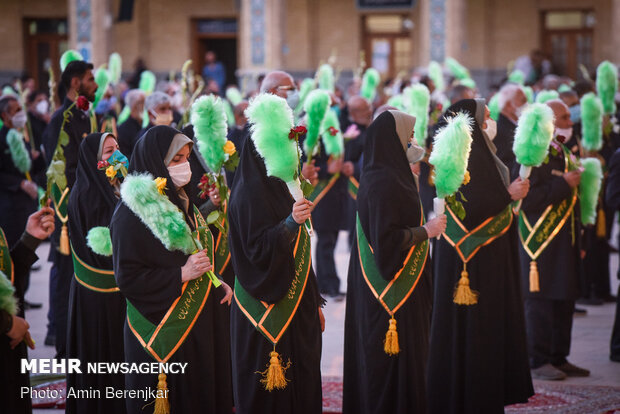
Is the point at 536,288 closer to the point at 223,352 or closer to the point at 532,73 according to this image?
the point at 223,352

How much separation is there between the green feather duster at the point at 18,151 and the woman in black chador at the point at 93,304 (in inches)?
145

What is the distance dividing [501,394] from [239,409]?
1.76 meters

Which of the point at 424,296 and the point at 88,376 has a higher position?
the point at 424,296

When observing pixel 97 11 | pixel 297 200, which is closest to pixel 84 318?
pixel 297 200

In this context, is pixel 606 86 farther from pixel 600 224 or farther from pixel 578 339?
pixel 578 339

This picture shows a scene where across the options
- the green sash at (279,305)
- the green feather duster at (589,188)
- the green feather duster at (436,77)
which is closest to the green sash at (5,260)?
the green sash at (279,305)

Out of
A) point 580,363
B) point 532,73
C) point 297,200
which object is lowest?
point 580,363

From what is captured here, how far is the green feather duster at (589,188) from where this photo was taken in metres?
7.82

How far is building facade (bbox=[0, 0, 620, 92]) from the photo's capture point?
2408 centimetres

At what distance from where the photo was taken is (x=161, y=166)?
16.0 feet

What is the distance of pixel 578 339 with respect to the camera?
856 centimetres

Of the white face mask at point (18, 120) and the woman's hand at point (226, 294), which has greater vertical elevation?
the white face mask at point (18, 120)

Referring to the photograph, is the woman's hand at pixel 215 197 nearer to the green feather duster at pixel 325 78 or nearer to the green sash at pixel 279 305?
the green sash at pixel 279 305

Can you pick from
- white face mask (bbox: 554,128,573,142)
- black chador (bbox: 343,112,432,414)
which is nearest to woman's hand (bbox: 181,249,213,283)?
black chador (bbox: 343,112,432,414)
